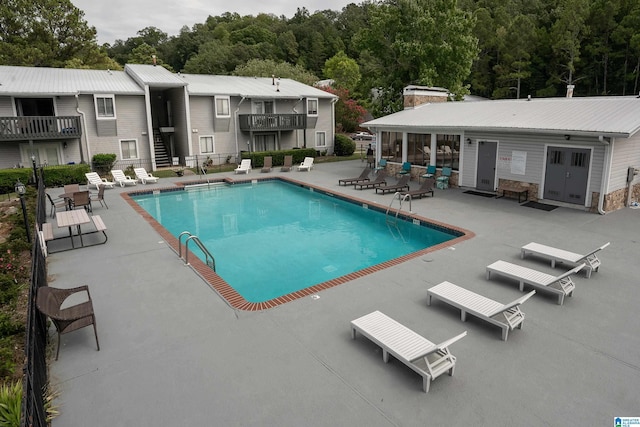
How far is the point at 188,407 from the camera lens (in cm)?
453

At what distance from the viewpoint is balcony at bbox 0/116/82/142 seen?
Result: 19.6 meters

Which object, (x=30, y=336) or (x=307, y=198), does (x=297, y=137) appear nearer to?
(x=307, y=198)

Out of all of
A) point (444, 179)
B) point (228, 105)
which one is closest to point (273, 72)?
point (228, 105)

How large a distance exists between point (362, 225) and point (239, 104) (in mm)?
16710

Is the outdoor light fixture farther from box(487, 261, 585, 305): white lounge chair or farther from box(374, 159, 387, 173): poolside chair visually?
box(374, 159, 387, 173): poolside chair

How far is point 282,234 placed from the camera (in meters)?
13.2

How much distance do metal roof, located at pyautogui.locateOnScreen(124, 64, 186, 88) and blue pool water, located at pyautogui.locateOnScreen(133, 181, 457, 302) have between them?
8.05 m

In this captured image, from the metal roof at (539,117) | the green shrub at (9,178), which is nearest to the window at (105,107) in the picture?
the green shrub at (9,178)

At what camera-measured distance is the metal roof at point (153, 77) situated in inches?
930

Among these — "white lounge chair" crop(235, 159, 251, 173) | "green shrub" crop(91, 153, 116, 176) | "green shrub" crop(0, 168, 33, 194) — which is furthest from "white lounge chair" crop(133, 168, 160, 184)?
"green shrub" crop(0, 168, 33, 194)

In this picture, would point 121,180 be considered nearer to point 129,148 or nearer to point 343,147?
point 129,148

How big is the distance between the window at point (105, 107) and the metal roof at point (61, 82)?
0.40m
